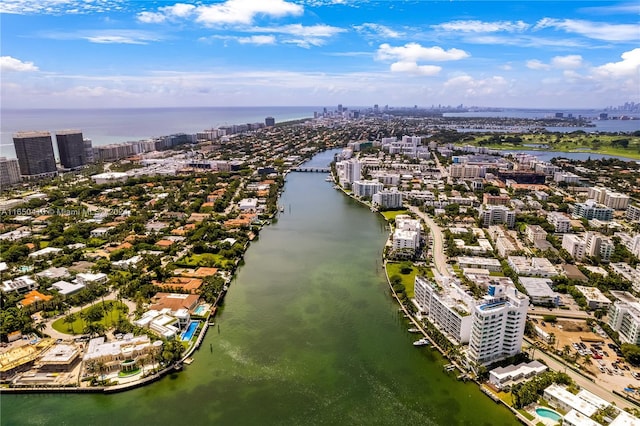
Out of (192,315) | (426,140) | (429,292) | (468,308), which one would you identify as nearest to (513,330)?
(468,308)

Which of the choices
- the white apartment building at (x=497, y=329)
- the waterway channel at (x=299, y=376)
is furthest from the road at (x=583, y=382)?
the waterway channel at (x=299, y=376)

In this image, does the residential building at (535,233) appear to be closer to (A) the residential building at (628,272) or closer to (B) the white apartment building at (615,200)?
(A) the residential building at (628,272)

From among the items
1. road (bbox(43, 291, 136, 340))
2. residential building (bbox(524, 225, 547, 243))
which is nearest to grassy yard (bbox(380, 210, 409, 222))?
residential building (bbox(524, 225, 547, 243))

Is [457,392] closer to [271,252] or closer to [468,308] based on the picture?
[468,308]

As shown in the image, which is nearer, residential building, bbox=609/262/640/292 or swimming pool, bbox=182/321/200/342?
swimming pool, bbox=182/321/200/342

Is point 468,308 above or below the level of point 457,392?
above

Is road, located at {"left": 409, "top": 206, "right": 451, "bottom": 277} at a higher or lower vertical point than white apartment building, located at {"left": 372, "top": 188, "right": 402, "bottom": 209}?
lower

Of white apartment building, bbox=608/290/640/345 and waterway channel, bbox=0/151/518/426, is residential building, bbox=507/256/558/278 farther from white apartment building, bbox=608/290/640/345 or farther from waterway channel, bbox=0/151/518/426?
waterway channel, bbox=0/151/518/426

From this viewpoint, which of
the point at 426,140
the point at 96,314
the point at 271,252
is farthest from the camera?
the point at 426,140
